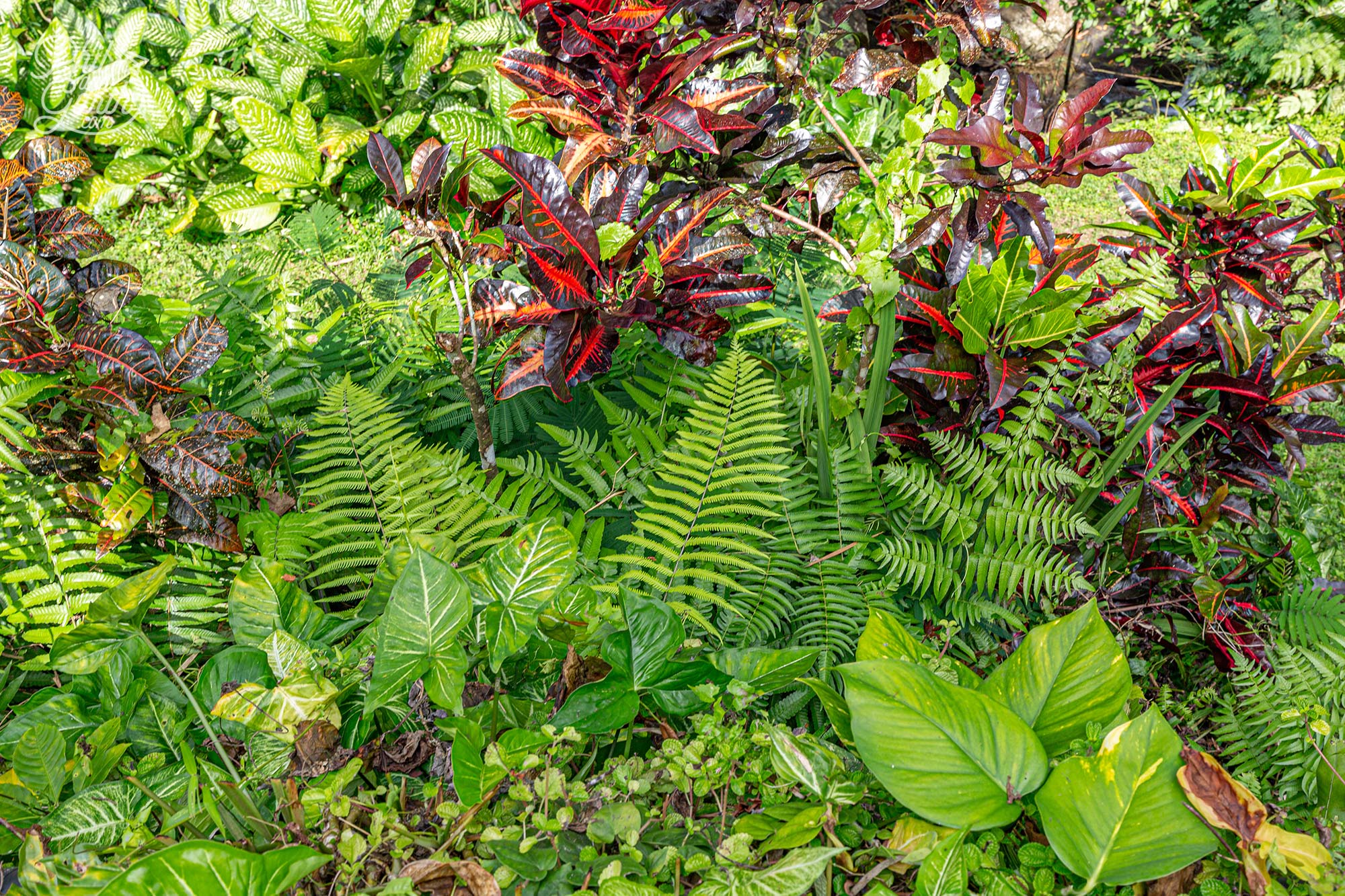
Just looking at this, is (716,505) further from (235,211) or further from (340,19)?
(340,19)

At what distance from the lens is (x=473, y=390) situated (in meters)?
1.79

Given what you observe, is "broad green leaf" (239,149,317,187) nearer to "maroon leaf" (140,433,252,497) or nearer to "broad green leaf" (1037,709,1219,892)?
"maroon leaf" (140,433,252,497)

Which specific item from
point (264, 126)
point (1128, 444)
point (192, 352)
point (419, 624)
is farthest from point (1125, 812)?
point (264, 126)

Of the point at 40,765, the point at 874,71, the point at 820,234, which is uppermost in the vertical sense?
the point at 874,71

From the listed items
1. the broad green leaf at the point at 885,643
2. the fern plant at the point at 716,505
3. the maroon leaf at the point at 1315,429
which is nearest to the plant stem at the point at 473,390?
the fern plant at the point at 716,505

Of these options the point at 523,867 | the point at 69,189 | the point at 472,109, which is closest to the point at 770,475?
the point at 523,867

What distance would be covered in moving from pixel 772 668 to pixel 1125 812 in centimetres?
43

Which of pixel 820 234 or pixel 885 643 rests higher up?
pixel 820 234

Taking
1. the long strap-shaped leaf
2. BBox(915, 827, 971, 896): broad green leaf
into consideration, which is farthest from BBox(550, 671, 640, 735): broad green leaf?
the long strap-shaped leaf

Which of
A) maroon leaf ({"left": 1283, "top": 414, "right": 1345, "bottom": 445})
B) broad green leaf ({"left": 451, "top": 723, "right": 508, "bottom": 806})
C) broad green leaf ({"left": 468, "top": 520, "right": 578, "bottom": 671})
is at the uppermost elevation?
broad green leaf ({"left": 468, "top": 520, "right": 578, "bottom": 671})

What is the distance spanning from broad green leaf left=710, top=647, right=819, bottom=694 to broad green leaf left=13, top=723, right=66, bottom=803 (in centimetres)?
84

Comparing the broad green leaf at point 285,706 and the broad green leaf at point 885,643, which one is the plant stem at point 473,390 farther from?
the broad green leaf at point 885,643

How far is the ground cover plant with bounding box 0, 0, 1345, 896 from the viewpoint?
918 mm

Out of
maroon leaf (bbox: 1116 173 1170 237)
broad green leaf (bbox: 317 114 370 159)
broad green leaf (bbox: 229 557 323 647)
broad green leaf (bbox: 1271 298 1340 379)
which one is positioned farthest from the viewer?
broad green leaf (bbox: 317 114 370 159)
